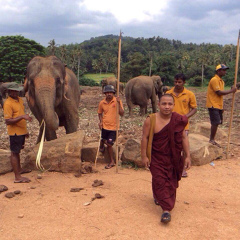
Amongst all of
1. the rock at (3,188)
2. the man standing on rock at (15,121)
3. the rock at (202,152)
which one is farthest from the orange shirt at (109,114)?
the rock at (3,188)

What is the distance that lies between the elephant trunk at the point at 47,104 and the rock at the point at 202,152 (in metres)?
3.04

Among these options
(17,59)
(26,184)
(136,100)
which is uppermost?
(17,59)

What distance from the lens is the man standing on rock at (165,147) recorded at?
143 inches

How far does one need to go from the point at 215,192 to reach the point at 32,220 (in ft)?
9.31

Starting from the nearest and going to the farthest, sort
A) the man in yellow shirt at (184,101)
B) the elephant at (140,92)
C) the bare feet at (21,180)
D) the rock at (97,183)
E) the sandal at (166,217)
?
the sandal at (166,217), the rock at (97,183), the bare feet at (21,180), the man in yellow shirt at (184,101), the elephant at (140,92)

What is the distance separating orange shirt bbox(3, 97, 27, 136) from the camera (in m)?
4.58

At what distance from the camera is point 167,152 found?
3.68 meters

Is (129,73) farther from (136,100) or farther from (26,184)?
(26,184)

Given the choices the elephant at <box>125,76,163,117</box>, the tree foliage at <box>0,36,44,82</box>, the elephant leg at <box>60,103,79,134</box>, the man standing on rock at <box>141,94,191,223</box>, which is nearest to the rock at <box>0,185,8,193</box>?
the elephant leg at <box>60,103,79,134</box>

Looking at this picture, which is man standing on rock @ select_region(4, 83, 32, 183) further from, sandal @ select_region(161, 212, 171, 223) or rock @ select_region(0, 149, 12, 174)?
sandal @ select_region(161, 212, 171, 223)

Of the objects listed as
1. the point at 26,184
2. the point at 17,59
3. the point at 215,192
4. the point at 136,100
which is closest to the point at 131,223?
the point at 215,192

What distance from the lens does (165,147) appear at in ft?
12.0

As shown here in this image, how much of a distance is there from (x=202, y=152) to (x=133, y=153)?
147 centimetres

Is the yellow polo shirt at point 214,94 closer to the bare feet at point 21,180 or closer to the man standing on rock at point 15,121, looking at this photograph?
the man standing on rock at point 15,121
